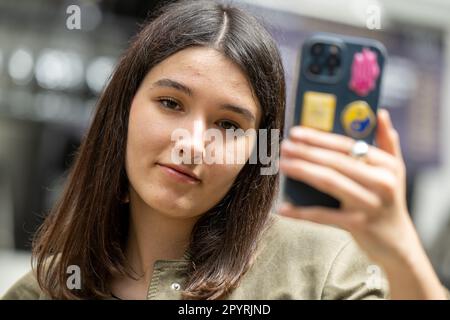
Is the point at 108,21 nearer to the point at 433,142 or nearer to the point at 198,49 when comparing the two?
the point at 198,49

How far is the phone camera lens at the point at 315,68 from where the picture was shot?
2.26 ft

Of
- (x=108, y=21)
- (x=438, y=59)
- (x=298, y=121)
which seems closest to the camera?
(x=298, y=121)

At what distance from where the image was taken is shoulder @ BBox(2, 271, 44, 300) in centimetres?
93

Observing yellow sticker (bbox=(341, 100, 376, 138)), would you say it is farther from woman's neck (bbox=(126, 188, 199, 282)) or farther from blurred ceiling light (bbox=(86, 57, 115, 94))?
blurred ceiling light (bbox=(86, 57, 115, 94))

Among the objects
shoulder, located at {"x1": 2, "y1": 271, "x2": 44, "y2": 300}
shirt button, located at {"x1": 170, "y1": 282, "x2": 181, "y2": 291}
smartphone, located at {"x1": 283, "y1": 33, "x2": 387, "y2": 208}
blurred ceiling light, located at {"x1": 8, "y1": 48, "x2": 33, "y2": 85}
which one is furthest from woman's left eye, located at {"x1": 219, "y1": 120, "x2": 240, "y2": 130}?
blurred ceiling light, located at {"x1": 8, "y1": 48, "x2": 33, "y2": 85}

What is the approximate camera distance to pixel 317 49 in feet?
2.28

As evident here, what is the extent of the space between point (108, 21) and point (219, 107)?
68 centimetres

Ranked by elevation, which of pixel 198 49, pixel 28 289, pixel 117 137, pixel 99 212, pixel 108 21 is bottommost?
pixel 28 289

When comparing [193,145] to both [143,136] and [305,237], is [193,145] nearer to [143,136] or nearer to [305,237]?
[143,136]

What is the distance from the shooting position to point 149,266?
84cm

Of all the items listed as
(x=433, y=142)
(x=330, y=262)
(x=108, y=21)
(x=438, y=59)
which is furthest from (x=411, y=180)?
(x=108, y=21)

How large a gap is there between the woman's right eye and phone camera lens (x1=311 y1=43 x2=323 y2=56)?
0.19m

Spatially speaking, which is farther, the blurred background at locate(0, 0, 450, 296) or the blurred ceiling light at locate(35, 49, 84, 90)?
the blurred ceiling light at locate(35, 49, 84, 90)

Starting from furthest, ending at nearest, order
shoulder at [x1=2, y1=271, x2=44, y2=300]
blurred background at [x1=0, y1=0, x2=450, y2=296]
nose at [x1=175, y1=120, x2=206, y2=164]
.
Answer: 1. blurred background at [x1=0, y1=0, x2=450, y2=296]
2. shoulder at [x1=2, y1=271, x2=44, y2=300]
3. nose at [x1=175, y1=120, x2=206, y2=164]
